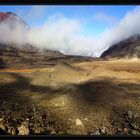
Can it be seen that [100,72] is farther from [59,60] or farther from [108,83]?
[59,60]

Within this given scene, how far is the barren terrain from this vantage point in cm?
371

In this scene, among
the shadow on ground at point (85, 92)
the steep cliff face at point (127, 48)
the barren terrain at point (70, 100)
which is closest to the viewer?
the barren terrain at point (70, 100)

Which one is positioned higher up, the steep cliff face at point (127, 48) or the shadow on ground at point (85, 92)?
the steep cliff face at point (127, 48)

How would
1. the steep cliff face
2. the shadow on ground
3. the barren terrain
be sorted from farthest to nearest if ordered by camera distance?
the steep cliff face < the shadow on ground < the barren terrain

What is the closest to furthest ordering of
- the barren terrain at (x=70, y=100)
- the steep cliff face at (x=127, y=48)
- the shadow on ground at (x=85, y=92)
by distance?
the barren terrain at (x=70, y=100)
the shadow on ground at (x=85, y=92)
the steep cliff face at (x=127, y=48)

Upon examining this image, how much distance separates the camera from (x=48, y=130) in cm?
362

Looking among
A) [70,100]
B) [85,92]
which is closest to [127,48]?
[85,92]

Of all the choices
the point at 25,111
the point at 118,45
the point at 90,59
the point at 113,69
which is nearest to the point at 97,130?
the point at 25,111

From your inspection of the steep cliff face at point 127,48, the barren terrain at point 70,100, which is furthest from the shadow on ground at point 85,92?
the steep cliff face at point 127,48

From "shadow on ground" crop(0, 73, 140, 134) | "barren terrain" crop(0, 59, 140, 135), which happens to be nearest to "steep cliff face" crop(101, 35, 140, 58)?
"barren terrain" crop(0, 59, 140, 135)

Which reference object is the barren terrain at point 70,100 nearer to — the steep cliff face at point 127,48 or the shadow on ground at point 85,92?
the shadow on ground at point 85,92

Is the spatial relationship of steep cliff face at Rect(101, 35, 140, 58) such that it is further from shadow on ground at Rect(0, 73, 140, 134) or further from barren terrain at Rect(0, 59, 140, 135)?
shadow on ground at Rect(0, 73, 140, 134)

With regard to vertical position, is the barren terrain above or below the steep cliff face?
below

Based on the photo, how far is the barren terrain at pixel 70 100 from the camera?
3711mm
